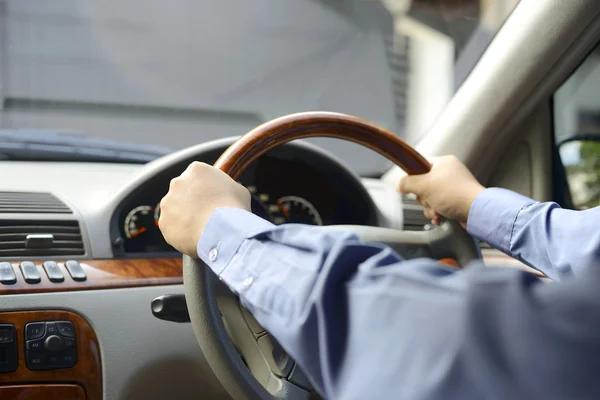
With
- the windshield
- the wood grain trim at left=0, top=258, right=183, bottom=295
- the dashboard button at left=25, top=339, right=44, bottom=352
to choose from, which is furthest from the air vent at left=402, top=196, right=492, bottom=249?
the dashboard button at left=25, top=339, right=44, bottom=352

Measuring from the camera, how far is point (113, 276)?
155 centimetres

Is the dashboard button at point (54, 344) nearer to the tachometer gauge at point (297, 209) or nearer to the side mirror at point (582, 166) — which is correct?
the tachometer gauge at point (297, 209)

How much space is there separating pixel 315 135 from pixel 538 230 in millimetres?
412

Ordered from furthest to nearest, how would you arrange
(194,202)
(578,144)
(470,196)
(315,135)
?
(578,144), (470,196), (315,135), (194,202)

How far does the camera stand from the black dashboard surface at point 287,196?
1.71 meters

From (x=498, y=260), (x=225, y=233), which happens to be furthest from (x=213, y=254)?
(x=498, y=260)

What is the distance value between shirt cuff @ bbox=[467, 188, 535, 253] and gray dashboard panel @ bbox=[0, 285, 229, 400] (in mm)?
A: 642

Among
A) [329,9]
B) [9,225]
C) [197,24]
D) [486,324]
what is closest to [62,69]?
[197,24]

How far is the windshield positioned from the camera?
2.77 m

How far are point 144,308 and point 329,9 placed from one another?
26.0 feet

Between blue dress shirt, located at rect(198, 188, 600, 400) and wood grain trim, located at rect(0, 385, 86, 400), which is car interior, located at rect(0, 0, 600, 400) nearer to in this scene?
wood grain trim, located at rect(0, 385, 86, 400)

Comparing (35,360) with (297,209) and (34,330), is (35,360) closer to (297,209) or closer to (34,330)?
(34,330)

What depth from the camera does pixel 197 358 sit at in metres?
1.56

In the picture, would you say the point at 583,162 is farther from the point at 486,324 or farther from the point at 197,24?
the point at 197,24
